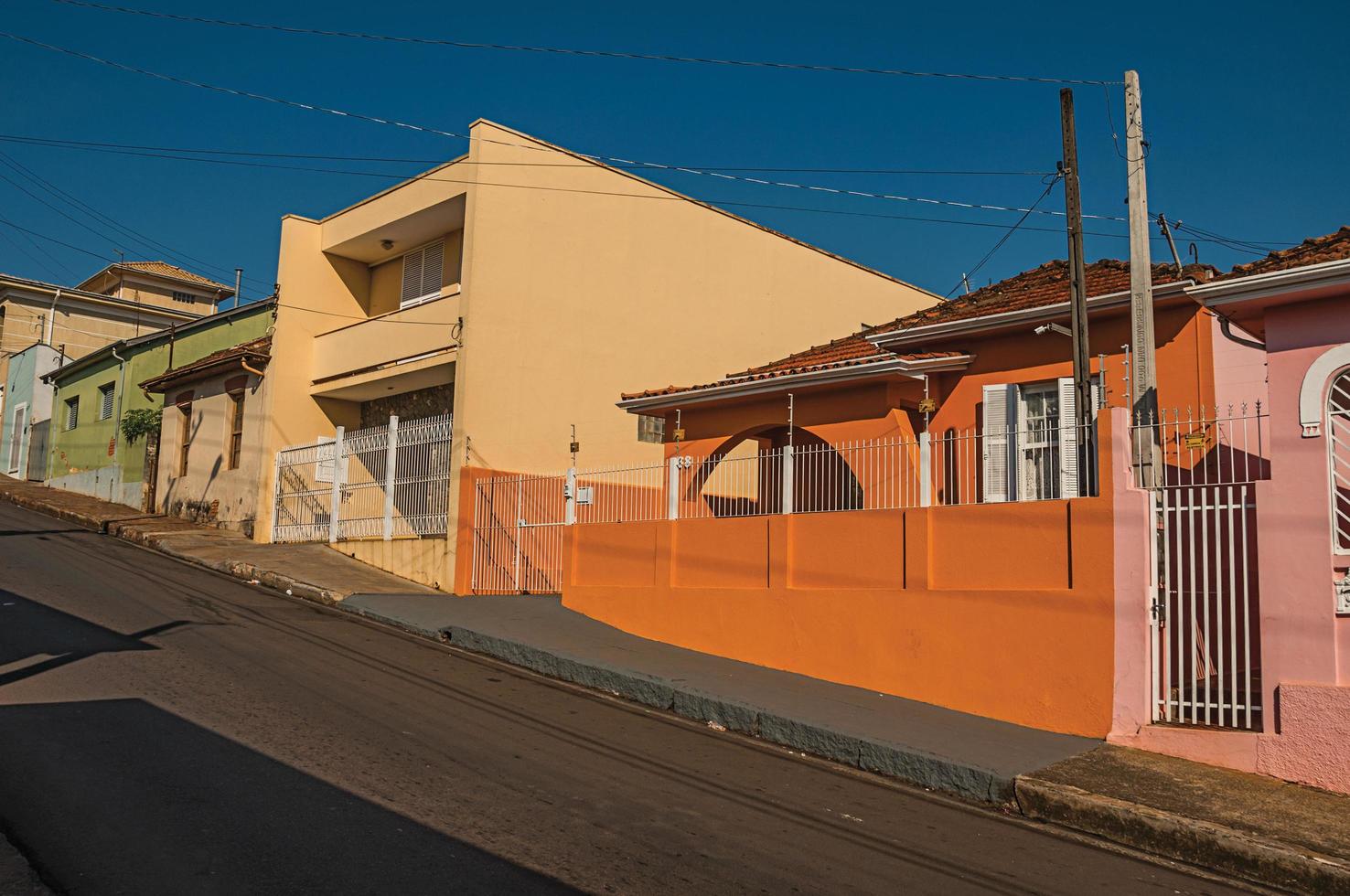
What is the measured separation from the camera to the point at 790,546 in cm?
1221

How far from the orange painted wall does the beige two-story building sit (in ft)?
15.4

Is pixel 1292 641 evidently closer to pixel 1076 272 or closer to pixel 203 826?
pixel 1076 272

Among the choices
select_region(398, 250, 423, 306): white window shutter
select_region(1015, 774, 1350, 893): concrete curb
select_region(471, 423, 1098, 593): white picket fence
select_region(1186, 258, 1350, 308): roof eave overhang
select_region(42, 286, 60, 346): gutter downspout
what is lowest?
Answer: select_region(1015, 774, 1350, 893): concrete curb

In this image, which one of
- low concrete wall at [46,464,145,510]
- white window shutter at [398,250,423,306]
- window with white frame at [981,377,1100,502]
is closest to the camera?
window with white frame at [981,377,1100,502]

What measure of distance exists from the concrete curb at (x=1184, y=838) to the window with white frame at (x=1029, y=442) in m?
4.77

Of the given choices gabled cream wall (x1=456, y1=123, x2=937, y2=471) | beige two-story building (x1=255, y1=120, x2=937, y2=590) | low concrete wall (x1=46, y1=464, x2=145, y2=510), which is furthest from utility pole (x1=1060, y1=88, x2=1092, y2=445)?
low concrete wall (x1=46, y1=464, x2=145, y2=510)

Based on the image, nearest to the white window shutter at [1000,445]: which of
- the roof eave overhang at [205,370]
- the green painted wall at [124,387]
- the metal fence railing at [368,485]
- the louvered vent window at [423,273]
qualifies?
the metal fence railing at [368,485]

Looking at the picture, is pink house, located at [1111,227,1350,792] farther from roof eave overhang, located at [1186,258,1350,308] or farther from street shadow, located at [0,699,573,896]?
street shadow, located at [0,699,573,896]

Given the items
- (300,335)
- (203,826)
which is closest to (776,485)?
(203,826)

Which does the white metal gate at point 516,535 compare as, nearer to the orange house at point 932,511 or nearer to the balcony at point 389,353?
the orange house at point 932,511

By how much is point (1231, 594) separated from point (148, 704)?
829 centimetres

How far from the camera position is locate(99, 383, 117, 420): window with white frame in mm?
29812

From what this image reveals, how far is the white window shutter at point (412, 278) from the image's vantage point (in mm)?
20969

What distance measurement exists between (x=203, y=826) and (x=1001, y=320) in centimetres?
1025
